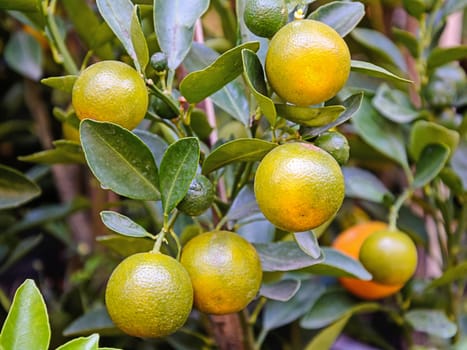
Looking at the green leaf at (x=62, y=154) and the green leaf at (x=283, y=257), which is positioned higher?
the green leaf at (x=62, y=154)

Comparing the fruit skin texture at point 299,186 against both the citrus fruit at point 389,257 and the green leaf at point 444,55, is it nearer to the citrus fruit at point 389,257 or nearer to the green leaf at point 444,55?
the citrus fruit at point 389,257

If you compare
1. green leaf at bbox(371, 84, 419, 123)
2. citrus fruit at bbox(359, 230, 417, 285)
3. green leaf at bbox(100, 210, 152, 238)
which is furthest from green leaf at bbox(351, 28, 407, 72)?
green leaf at bbox(100, 210, 152, 238)

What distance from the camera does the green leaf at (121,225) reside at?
0.50m

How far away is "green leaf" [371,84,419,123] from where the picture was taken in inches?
33.8

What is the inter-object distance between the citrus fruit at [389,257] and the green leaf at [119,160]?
29 centimetres

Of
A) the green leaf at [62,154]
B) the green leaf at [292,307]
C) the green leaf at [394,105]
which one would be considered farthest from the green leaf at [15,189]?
the green leaf at [394,105]

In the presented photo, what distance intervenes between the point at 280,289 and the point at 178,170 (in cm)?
21

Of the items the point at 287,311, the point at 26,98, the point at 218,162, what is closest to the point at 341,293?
the point at 287,311

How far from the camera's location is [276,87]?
1.68 feet

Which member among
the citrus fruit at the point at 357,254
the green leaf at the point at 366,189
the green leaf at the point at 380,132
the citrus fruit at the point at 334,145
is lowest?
the citrus fruit at the point at 357,254

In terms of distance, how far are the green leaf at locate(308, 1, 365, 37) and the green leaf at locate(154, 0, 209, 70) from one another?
0.36 feet

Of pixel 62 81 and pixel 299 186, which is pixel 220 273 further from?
pixel 62 81

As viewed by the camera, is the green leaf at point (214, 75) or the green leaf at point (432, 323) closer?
the green leaf at point (214, 75)

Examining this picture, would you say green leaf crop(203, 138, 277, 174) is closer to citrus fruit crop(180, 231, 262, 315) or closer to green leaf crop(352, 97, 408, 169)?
citrus fruit crop(180, 231, 262, 315)
